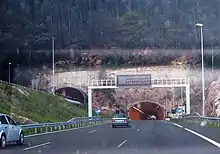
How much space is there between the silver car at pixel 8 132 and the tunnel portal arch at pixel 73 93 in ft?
145

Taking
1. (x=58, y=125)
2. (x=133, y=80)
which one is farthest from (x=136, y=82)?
(x=58, y=125)

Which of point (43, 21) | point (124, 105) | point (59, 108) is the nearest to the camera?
point (43, 21)

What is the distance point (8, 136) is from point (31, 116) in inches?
1115

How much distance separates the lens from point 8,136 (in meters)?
22.2

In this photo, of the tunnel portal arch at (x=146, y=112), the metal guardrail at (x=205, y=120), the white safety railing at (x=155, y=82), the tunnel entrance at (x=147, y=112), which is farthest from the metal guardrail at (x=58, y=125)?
the tunnel entrance at (x=147, y=112)

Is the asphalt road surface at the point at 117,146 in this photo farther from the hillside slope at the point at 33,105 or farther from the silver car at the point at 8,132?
the hillside slope at the point at 33,105

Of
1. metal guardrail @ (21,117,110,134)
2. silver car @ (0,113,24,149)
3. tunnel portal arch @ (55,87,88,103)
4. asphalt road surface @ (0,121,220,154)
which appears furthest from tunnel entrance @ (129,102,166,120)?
silver car @ (0,113,24,149)

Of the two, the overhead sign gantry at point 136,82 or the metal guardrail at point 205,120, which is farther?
the overhead sign gantry at point 136,82

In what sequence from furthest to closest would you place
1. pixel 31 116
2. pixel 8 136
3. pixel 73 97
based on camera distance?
pixel 73 97, pixel 31 116, pixel 8 136

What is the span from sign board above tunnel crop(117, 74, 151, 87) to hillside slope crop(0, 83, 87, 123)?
7603mm

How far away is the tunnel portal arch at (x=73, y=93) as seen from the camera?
70.0 m

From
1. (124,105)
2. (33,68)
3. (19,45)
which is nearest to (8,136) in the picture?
(19,45)

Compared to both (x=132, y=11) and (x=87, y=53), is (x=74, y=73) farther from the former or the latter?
(x=132, y=11)

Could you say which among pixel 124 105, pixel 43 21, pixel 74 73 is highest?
pixel 43 21
